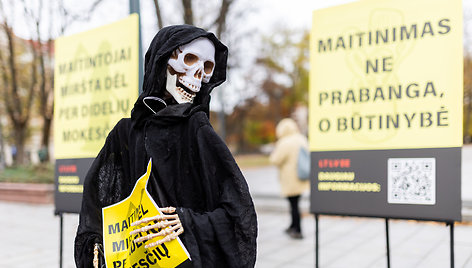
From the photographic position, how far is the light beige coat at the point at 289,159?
609 centimetres

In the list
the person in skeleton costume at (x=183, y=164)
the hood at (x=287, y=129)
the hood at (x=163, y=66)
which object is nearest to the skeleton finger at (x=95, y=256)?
the person in skeleton costume at (x=183, y=164)

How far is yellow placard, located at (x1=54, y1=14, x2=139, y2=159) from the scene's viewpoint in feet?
10.5

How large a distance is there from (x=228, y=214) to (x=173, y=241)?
222 millimetres

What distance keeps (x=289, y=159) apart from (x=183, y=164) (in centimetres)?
476

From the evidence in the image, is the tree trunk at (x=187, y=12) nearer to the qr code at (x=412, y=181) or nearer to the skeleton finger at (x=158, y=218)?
the qr code at (x=412, y=181)

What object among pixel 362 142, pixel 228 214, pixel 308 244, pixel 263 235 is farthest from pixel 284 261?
pixel 228 214

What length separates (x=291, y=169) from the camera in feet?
20.2

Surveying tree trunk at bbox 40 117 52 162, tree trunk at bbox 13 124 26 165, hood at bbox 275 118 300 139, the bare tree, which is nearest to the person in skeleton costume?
hood at bbox 275 118 300 139

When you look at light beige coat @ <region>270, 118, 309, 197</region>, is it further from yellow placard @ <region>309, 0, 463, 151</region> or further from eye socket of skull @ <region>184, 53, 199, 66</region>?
eye socket of skull @ <region>184, 53, 199, 66</region>

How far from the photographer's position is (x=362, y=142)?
2.92 metres

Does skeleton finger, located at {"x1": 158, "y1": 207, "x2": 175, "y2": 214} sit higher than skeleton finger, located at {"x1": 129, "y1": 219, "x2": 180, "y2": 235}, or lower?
higher

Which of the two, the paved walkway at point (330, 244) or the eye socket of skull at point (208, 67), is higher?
the eye socket of skull at point (208, 67)

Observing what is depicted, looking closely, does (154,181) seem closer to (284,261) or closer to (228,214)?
(228,214)

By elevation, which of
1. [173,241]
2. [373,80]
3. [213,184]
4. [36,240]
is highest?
[373,80]
